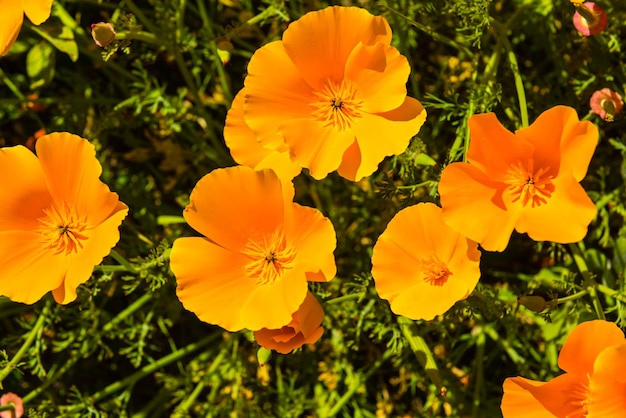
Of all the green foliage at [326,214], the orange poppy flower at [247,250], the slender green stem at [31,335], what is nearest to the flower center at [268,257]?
the orange poppy flower at [247,250]

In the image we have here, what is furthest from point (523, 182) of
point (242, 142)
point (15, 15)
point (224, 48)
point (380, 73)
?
point (15, 15)

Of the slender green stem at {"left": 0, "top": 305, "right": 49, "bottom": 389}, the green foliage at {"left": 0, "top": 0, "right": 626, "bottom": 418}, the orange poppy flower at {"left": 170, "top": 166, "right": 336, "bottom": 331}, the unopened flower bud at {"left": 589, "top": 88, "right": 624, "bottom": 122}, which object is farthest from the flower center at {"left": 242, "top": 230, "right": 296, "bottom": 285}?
the unopened flower bud at {"left": 589, "top": 88, "right": 624, "bottom": 122}

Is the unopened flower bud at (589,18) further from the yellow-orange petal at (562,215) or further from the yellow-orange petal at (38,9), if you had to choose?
the yellow-orange petal at (38,9)

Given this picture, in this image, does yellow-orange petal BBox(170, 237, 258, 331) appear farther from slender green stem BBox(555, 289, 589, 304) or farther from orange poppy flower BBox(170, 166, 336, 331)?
slender green stem BBox(555, 289, 589, 304)

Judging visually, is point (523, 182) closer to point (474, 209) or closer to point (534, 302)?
point (474, 209)

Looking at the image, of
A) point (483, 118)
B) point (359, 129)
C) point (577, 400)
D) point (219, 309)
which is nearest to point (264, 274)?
point (219, 309)

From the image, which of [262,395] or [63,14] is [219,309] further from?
[63,14]
